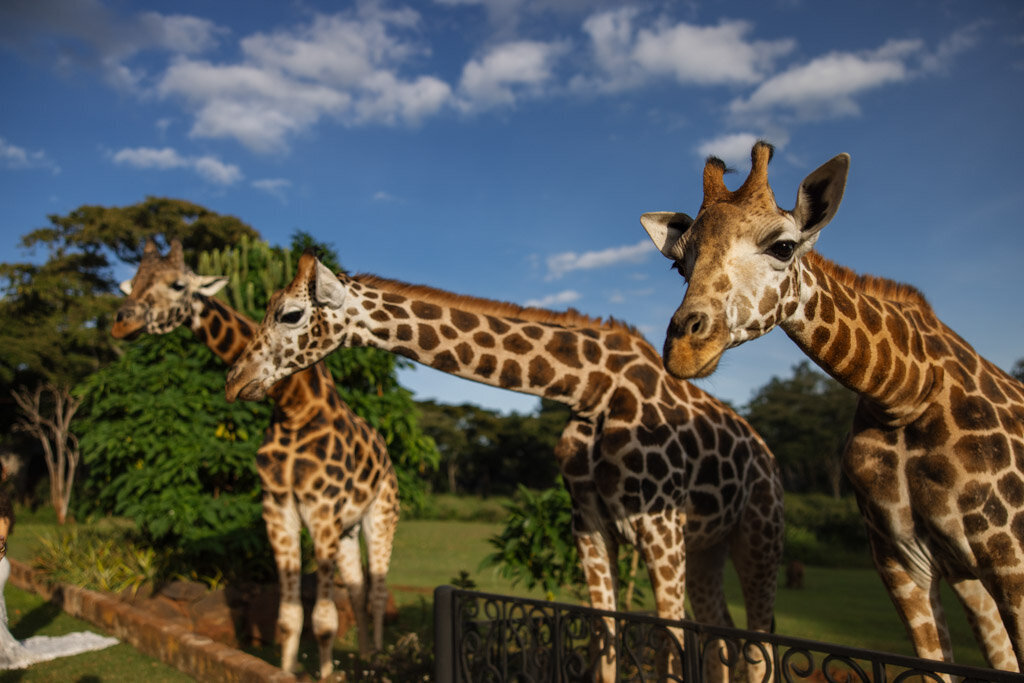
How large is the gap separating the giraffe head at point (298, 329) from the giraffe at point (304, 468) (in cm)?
160

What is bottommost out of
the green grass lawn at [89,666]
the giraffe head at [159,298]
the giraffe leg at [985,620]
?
the green grass lawn at [89,666]

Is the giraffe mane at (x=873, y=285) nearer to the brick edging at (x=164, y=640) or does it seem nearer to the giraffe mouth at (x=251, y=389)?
the giraffe mouth at (x=251, y=389)

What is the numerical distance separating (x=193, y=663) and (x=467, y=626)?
12.5ft

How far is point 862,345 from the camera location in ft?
10.6

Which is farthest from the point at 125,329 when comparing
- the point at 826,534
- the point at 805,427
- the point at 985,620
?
the point at 805,427

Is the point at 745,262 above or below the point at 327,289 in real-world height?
below

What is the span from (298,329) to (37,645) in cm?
557

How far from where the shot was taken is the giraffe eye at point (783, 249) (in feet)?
10.1

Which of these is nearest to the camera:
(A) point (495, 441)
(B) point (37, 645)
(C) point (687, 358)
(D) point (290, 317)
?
(C) point (687, 358)

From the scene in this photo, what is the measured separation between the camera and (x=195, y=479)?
8.89m

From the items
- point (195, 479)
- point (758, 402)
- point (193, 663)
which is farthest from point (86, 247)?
point (758, 402)

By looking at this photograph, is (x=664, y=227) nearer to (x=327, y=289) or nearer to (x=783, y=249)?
(x=783, y=249)

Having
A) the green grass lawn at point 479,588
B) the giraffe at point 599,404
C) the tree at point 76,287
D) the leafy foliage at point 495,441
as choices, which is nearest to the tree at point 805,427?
the leafy foliage at point 495,441

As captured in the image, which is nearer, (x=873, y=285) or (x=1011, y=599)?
(x=1011, y=599)
